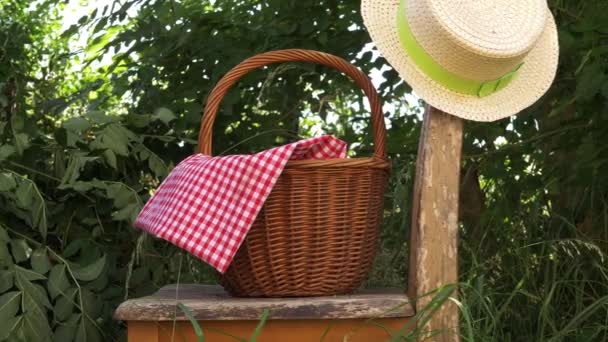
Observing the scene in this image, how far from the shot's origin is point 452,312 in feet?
6.76

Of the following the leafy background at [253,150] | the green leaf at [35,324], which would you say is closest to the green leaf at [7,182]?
the leafy background at [253,150]

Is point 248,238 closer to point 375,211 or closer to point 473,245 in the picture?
point 375,211

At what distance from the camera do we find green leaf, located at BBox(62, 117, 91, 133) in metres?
2.76

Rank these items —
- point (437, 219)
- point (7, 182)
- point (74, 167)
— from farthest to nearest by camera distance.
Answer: point (74, 167) → point (7, 182) → point (437, 219)

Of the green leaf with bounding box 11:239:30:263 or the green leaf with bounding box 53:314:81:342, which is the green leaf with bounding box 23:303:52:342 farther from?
the green leaf with bounding box 11:239:30:263

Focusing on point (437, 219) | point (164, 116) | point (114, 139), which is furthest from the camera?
point (164, 116)

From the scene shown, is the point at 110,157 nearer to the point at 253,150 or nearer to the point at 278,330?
the point at 253,150

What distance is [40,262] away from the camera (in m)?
2.51

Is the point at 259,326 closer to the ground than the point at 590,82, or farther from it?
closer to the ground

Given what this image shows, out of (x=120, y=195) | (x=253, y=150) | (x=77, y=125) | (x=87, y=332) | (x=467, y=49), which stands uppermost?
(x=467, y=49)

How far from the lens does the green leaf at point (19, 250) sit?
249 centimetres

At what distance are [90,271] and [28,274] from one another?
0.61ft

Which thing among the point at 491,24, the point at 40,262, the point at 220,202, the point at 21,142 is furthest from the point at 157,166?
the point at 491,24

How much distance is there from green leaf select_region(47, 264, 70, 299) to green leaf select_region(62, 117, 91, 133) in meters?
0.45
